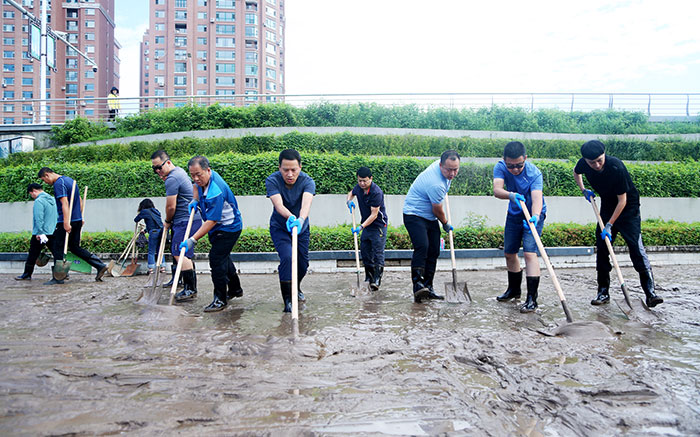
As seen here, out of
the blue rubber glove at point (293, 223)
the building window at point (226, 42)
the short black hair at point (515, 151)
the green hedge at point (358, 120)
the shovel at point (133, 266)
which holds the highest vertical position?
the building window at point (226, 42)

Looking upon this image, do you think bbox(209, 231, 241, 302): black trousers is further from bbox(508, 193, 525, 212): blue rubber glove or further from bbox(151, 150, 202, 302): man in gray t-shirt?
bbox(508, 193, 525, 212): blue rubber glove

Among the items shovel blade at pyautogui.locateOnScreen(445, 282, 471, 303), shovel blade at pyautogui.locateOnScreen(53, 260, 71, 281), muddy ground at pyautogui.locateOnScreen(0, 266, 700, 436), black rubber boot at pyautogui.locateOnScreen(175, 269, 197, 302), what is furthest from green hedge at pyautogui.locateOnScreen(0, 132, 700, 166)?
muddy ground at pyautogui.locateOnScreen(0, 266, 700, 436)

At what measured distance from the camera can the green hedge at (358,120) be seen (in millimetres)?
15867

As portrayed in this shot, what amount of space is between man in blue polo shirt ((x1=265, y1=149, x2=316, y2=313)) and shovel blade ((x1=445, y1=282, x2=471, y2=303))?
6.41 feet

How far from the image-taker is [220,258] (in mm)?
5293

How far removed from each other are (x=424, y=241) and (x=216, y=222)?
2.56 metres

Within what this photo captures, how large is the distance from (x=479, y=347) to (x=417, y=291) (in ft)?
6.18

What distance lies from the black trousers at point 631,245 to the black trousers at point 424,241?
1988mm

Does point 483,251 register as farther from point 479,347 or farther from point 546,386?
point 546,386

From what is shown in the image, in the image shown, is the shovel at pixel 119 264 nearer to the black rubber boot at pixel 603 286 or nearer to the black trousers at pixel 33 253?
the black trousers at pixel 33 253

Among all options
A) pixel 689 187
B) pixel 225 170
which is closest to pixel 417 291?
pixel 225 170

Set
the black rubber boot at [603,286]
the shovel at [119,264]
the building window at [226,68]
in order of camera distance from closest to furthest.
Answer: the black rubber boot at [603,286] → the shovel at [119,264] → the building window at [226,68]

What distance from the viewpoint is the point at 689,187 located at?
12.7m

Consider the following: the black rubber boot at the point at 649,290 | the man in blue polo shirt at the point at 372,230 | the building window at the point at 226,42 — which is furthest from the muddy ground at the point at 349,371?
the building window at the point at 226,42
